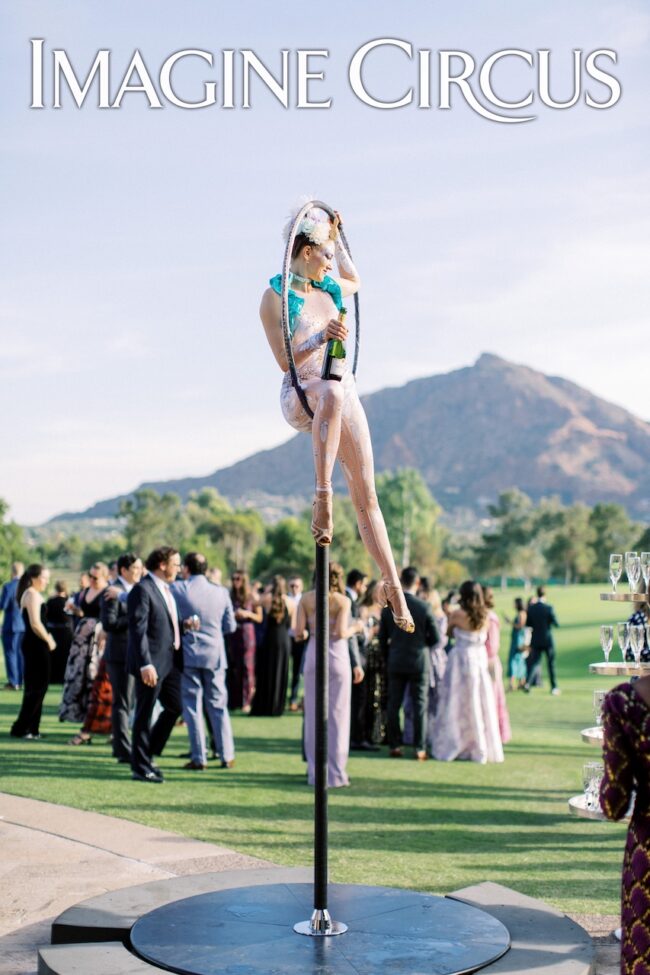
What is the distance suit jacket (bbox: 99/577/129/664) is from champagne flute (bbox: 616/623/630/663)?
5707 mm

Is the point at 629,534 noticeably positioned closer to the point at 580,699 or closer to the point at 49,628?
the point at 580,699

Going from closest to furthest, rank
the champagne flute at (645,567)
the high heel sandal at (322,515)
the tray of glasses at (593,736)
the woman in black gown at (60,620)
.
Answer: the high heel sandal at (322,515) < the tray of glasses at (593,736) < the champagne flute at (645,567) < the woman in black gown at (60,620)

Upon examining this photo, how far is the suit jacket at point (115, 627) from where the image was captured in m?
10.8

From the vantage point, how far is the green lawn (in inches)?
282

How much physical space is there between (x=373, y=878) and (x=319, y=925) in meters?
1.97

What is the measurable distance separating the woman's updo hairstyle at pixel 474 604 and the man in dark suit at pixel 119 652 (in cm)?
339

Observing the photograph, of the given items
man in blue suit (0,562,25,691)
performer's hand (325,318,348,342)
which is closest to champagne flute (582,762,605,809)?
performer's hand (325,318,348,342)

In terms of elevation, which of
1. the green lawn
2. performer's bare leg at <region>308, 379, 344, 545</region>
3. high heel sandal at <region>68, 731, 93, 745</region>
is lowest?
the green lawn

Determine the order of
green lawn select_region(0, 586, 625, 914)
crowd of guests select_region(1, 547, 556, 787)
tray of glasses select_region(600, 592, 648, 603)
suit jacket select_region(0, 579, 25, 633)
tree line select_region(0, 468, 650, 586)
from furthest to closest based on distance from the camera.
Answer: tree line select_region(0, 468, 650, 586)
suit jacket select_region(0, 579, 25, 633)
crowd of guests select_region(1, 547, 556, 787)
green lawn select_region(0, 586, 625, 914)
tray of glasses select_region(600, 592, 648, 603)

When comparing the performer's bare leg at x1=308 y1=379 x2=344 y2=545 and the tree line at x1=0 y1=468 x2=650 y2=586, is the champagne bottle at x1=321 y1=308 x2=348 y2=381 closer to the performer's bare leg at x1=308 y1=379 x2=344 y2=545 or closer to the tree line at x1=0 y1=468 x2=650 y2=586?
the performer's bare leg at x1=308 y1=379 x2=344 y2=545

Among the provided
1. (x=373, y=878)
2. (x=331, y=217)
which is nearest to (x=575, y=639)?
(x=373, y=878)

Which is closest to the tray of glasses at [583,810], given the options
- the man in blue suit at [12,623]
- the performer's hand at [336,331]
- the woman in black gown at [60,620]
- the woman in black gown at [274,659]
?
the performer's hand at [336,331]

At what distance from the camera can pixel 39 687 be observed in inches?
476

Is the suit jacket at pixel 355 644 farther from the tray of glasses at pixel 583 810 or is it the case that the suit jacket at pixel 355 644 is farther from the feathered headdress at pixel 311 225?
the feathered headdress at pixel 311 225
